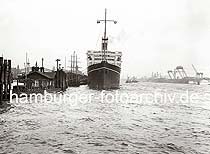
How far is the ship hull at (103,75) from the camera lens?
59.8 m

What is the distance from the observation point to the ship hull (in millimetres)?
59781

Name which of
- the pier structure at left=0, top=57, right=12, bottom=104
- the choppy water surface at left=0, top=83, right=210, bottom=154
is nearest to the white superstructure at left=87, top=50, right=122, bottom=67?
the pier structure at left=0, top=57, right=12, bottom=104

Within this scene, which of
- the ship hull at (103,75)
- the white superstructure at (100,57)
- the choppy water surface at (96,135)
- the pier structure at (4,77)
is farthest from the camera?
the white superstructure at (100,57)

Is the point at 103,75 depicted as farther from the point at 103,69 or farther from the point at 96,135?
the point at 96,135

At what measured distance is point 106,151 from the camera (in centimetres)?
1239

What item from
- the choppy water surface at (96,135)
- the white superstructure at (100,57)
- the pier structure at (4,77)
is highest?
the white superstructure at (100,57)

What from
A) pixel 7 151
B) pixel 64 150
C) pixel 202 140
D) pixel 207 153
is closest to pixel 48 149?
pixel 64 150

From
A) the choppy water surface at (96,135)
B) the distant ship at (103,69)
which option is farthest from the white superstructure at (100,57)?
the choppy water surface at (96,135)

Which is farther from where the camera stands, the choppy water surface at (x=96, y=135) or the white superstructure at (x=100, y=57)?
the white superstructure at (x=100, y=57)

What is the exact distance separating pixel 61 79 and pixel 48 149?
1741 inches

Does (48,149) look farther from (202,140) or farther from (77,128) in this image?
(202,140)

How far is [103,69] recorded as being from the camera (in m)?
59.5

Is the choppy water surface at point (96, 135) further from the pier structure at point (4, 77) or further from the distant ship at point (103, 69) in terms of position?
the distant ship at point (103, 69)

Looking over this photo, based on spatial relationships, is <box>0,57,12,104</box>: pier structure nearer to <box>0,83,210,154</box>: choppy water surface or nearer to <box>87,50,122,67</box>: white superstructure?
<box>0,83,210,154</box>: choppy water surface
